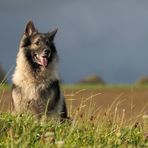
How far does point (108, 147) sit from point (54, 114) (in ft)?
15.1

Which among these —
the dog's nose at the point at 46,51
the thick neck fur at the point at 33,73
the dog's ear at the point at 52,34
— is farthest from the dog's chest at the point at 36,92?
the dog's ear at the point at 52,34

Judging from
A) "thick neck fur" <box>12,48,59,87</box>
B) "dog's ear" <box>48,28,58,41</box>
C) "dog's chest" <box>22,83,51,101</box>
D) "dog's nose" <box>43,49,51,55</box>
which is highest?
"dog's ear" <box>48,28,58,41</box>

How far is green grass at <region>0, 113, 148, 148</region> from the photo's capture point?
337 inches

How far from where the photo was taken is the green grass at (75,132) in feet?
28.1

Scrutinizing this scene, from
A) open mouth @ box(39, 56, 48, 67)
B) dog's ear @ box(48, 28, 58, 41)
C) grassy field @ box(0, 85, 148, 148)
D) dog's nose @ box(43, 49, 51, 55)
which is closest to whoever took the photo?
grassy field @ box(0, 85, 148, 148)

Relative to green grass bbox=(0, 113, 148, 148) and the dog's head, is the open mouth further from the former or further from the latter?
green grass bbox=(0, 113, 148, 148)

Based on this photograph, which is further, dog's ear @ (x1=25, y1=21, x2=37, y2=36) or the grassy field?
dog's ear @ (x1=25, y1=21, x2=37, y2=36)

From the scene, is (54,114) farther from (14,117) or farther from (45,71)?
(14,117)

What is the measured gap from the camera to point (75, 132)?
9.52 metres

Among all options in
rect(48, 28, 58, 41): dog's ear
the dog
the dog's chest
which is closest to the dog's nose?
the dog

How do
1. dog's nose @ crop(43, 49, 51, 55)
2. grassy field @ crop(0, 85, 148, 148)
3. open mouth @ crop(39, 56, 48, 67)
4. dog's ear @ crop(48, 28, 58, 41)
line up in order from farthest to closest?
1. dog's ear @ crop(48, 28, 58, 41)
2. open mouth @ crop(39, 56, 48, 67)
3. dog's nose @ crop(43, 49, 51, 55)
4. grassy field @ crop(0, 85, 148, 148)

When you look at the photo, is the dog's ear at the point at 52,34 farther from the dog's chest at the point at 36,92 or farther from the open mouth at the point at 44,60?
the dog's chest at the point at 36,92

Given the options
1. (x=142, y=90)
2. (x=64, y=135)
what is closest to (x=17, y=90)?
(x=64, y=135)

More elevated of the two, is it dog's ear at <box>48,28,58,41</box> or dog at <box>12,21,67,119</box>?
dog's ear at <box>48,28,58,41</box>
